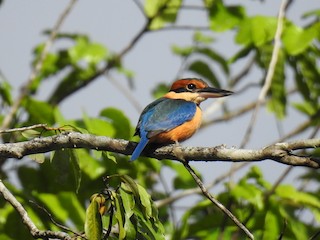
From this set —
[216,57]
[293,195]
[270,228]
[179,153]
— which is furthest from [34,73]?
[179,153]

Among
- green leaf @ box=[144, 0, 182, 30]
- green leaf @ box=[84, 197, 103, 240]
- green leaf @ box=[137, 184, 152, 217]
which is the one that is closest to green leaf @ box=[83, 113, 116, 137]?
green leaf @ box=[144, 0, 182, 30]

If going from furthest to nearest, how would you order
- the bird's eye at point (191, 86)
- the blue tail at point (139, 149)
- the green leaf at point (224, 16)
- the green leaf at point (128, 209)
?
the green leaf at point (224, 16) → the bird's eye at point (191, 86) → the blue tail at point (139, 149) → the green leaf at point (128, 209)

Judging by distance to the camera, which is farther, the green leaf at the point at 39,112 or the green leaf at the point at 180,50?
the green leaf at the point at 180,50

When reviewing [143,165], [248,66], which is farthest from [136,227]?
[248,66]

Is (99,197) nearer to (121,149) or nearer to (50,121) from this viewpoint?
(121,149)

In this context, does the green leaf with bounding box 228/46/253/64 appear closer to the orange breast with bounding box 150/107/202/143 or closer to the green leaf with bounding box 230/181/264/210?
the orange breast with bounding box 150/107/202/143

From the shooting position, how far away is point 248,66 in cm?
938

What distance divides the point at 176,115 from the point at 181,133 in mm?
167

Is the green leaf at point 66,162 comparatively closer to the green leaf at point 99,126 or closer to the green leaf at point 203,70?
the green leaf at point 99,126

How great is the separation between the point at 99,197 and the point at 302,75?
10.3ft

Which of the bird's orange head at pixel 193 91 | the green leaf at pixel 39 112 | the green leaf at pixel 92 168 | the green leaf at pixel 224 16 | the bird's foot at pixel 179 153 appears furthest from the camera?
the green leaf at pixel 224 16

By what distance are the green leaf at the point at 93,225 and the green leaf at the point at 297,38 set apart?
2.95 metres

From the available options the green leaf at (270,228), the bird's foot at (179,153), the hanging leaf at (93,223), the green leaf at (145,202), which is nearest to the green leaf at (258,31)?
the green leaf at (270,228)

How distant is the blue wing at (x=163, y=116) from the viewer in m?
5.36
